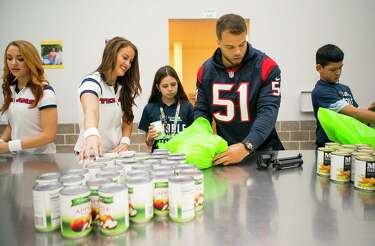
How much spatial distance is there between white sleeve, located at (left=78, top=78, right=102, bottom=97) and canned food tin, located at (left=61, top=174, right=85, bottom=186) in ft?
2.73

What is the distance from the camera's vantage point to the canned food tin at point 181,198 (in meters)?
0.81

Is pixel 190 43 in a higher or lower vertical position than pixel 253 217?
higher

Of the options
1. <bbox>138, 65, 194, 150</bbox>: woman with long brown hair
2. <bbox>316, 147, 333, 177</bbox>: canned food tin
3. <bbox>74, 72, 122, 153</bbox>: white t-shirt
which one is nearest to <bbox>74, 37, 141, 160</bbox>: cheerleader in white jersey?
<bbox>74, 72, 122, 153</bbox>: white t-shirt

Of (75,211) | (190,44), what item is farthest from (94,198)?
(190,44)

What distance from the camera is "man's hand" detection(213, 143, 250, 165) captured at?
1401 mm

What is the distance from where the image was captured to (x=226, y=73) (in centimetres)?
170

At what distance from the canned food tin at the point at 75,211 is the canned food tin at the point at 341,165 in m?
0.92

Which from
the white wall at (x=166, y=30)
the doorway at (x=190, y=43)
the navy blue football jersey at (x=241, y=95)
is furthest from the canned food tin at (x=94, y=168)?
the doorway at (x=190, y=43)

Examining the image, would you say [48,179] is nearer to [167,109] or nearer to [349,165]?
[349,165]

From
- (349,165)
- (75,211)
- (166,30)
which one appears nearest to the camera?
(75,211)

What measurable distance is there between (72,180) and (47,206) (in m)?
0.09

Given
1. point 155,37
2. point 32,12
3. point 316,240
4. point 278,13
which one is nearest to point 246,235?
point 316,240

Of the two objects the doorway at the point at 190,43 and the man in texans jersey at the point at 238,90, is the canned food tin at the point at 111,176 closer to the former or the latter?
the man in texans jersey at the point at 238,90

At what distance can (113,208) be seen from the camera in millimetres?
745
